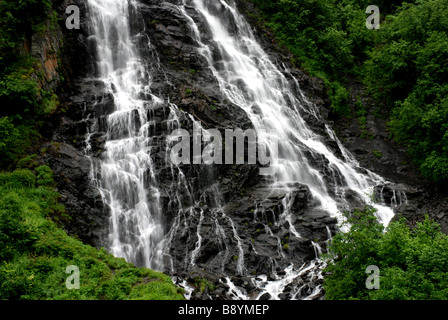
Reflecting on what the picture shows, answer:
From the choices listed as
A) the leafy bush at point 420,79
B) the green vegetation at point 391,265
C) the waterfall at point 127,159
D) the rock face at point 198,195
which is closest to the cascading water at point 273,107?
the rock face at point 198,195

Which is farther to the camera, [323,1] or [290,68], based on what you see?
[323,1]

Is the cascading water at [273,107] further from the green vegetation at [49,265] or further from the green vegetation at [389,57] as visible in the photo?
the green vegetation at [49,265]

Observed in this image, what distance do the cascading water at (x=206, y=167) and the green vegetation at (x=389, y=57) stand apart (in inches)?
135

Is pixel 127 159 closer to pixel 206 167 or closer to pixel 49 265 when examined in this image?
pixel 206 167

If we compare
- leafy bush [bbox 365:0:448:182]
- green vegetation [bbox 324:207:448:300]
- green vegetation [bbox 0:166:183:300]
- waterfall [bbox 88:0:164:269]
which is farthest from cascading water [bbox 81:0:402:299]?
leafy bush [bbox 365:0:448:182]

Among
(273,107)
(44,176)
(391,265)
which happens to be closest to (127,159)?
(44,176)

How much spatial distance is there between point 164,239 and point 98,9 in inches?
627

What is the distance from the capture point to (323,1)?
28.4 meters

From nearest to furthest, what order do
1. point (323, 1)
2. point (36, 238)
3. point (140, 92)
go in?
point (36, 238) → point (140, 92) → point (323, 1)

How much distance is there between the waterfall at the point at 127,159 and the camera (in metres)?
14.0

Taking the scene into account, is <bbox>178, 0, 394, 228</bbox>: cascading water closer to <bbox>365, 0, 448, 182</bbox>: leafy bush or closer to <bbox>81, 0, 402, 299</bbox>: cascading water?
<bbox>81, 0, 402, 299</bbox>: cascading water

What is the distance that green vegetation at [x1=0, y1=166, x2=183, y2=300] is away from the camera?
30.7 feet

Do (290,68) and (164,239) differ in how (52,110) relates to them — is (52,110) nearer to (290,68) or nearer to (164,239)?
(164,239)

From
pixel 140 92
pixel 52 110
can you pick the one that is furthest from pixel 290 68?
pixel 52 110
